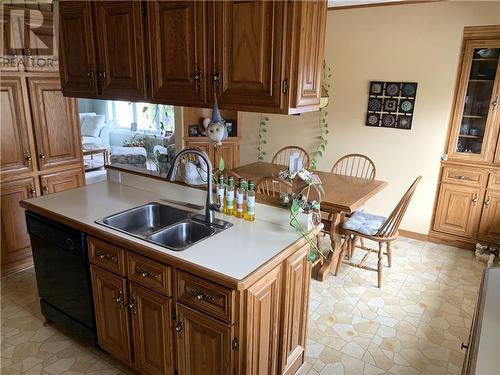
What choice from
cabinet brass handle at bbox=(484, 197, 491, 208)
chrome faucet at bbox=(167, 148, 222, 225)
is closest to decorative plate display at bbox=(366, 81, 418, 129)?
cabinet brass handle at bbox=(484, 197, 491, 208)

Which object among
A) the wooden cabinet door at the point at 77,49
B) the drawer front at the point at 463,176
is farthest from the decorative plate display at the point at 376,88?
the wooden cabinet door at the point at 77,49

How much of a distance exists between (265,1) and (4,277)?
314 centimetres

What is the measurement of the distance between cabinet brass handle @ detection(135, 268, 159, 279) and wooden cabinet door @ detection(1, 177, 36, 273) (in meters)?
1.94

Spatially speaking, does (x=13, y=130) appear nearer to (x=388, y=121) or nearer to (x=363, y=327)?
(x=363, y=327)

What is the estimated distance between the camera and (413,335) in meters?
2.56

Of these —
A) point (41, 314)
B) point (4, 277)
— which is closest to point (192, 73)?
point (41, 314)

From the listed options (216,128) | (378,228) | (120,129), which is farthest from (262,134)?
(120,129)

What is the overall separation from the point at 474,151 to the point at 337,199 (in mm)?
1851

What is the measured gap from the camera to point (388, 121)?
4.11 metres

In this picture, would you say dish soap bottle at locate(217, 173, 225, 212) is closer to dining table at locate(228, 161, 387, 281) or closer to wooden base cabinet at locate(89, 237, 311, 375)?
wooden base cabinet at locate(89, 237, 311, 375)

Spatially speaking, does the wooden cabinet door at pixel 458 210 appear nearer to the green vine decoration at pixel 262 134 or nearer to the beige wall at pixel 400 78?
the beige wall at pixel 400 78

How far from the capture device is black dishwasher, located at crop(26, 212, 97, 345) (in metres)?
2.08

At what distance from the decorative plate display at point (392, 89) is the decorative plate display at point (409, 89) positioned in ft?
0.21

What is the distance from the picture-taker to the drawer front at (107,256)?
187 cm
